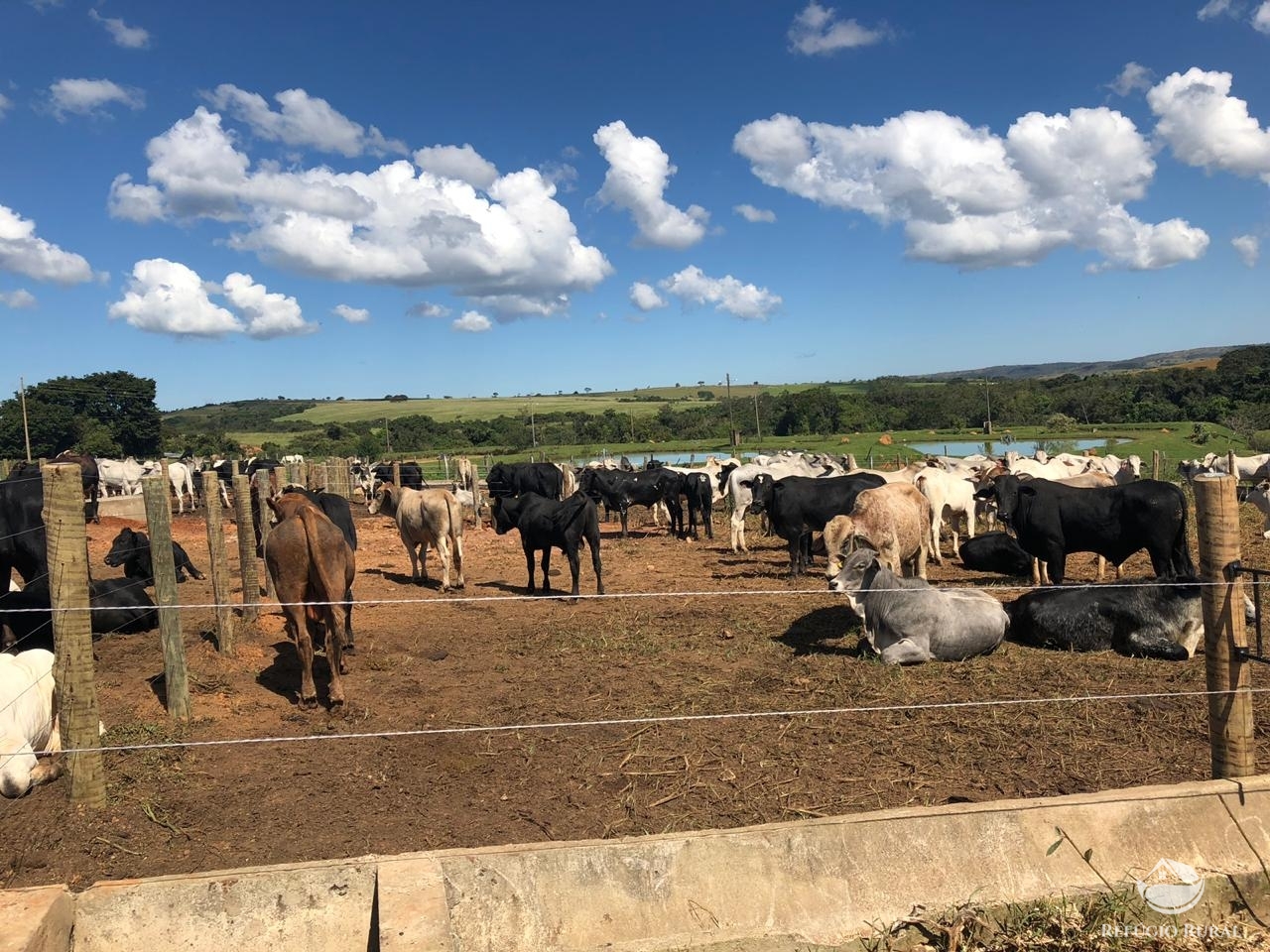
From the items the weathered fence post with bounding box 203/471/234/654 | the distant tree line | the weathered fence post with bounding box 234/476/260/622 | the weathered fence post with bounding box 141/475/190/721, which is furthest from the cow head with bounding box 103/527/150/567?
the distant tree line

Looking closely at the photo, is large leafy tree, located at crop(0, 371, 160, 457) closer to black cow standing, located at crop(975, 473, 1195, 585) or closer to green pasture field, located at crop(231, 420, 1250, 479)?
green pasture field, located at crop(231, 420, 1250, 479)

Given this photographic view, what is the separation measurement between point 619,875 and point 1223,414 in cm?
6645

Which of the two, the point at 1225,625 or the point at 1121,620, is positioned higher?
the point at 1225,625

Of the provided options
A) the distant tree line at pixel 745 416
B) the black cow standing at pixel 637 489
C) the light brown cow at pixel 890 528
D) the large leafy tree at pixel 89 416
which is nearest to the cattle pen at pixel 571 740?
the light brown cow at pixel 890 528

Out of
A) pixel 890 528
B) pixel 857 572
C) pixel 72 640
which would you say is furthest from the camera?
pixel 890 528

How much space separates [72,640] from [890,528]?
906 centimetres

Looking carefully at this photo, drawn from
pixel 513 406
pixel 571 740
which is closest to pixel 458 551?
pixel 571 740

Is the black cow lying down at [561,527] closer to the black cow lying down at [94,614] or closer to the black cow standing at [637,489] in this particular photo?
the black cow lying down at [94,614]

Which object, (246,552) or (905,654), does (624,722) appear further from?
(246,552)

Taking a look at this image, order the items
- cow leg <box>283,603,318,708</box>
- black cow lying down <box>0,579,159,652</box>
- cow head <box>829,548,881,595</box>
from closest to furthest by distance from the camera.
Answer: cow leg <box>283,603,318,708</box>, black cow lying down <box>0,579,159,652</box>, cow head <box>829,548,881,595</box>

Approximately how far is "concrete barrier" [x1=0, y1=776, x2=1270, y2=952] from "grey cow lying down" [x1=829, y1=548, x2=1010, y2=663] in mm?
3749

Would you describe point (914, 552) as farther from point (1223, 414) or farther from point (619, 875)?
point (1223, 414)

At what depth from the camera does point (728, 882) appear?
3.99m

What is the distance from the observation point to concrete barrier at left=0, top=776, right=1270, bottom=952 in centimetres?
371
